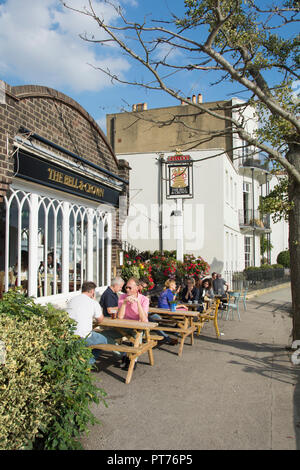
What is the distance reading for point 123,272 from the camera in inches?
448

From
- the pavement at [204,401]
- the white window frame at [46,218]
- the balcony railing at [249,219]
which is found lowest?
the pavement at [204,401]

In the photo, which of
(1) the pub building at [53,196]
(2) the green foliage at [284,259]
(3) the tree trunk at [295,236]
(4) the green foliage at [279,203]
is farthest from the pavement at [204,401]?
(2) the green foliage at [284,259]

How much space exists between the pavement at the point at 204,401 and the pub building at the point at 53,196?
8.00 feet

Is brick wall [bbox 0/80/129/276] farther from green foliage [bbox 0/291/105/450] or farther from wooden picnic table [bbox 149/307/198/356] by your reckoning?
wooden picnic table [bbox 149/307/198/356]

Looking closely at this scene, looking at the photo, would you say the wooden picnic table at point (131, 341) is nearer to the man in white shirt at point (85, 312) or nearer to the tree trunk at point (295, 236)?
the man in white shirt at point (85, 312)

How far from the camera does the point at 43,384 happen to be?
11.4 ft

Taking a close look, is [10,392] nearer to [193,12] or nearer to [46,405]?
[46,405]

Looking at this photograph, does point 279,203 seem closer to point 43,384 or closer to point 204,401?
point 204,401

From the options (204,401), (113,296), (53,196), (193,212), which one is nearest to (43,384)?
(204,401)

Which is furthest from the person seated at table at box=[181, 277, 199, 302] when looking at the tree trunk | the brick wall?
the tree trunk

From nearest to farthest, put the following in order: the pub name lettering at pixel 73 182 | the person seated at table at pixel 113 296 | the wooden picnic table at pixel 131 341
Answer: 1. the wooden picnic table at pixel 131 341
2. the person seated at table at pixel 113 296
3. the pub name lettering at pixel 73 182

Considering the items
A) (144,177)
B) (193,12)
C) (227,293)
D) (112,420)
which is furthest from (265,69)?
(144,177)

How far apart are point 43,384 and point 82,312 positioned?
182cm

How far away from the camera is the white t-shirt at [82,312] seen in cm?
525
